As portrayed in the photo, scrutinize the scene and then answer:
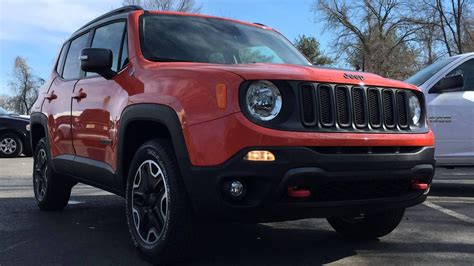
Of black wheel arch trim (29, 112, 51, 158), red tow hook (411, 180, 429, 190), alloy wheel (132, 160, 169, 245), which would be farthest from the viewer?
black wheel arch trim (29, 112, 51, 158)

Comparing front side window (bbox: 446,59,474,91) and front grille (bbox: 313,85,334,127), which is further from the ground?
front side window (bbox: 446,59,474,91)

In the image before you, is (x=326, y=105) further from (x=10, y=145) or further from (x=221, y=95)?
(x=10, y=145)

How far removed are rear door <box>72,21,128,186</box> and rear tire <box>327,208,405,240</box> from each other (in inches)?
82.3

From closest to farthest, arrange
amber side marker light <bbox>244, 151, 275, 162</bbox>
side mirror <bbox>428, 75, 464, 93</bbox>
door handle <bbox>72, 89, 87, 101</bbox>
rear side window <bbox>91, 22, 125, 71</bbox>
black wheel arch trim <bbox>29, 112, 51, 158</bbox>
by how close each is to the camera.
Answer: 1. amber side marker light <bbox>244, 151, 275, 162</bbox>
2. rear side window <bbox>91, 22, 125, 71</bbox>
3. door handle <bbox>72, 89, 87, 101</bbox>
4. black wheel arch trim <bbox>29, 112, 51, 158</bbox>
5. side mirror <bbox>428, 75, 464, 93</bbox>

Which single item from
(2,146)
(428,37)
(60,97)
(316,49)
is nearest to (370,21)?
(428,37)

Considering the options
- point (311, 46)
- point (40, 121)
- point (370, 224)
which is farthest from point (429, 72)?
point (311, 46)

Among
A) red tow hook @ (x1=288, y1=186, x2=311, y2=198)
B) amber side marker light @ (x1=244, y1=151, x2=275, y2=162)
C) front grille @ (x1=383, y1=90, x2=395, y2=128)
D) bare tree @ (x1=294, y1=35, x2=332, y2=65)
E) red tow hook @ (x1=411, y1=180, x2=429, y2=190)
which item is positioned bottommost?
red tow hook @ (x1=411, y1=180, x2=429, y2=190)

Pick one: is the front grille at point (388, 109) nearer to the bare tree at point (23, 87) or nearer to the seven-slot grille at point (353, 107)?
the seven-slot grille at point (353, 107)

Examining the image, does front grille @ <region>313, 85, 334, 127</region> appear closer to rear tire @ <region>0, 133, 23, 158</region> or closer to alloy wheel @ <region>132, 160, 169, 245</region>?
alloy wheel @ <region>132, 160, 169, 245</region>

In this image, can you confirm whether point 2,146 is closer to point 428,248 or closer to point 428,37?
point 428,248

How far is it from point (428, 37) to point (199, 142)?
134 ft

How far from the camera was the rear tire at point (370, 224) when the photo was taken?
436 centimetres

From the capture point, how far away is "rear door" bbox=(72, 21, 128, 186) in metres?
4.29

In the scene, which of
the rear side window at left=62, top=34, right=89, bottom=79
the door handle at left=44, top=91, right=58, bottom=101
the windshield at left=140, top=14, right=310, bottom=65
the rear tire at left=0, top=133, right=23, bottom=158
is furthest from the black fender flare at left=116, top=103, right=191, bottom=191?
the rear tire at left=0, top=133, right=23, bottom=158
